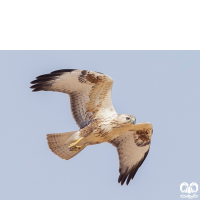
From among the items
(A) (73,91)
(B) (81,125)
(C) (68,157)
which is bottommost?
(C) (68,157)

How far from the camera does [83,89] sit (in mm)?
10328

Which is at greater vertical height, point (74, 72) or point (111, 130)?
point (74, 72)

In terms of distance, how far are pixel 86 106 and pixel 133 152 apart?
1668 millimetres

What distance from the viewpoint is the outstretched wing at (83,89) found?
10023 mm

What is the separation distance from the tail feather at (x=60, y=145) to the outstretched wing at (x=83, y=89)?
0.51 metres

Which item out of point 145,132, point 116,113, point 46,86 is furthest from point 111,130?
point 46,86

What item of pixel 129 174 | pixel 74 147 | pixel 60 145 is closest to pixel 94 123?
pixel 74 147

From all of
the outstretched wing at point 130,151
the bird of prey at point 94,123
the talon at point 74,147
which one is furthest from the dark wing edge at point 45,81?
the outstretched wing at point 130,151

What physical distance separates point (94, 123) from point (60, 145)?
3.38 ft

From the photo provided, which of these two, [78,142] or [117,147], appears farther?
[117,147]

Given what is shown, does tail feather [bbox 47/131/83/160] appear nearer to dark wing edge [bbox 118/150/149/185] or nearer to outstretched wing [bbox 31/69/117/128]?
outstretched wing [bbox 31/69/117/128]

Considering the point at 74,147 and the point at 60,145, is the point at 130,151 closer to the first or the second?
the point at 74,147
